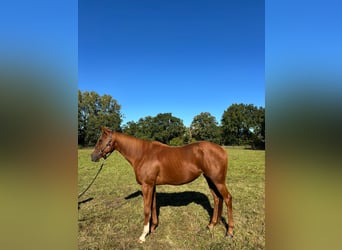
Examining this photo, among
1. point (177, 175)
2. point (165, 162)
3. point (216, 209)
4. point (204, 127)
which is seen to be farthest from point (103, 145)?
point (204, 127)

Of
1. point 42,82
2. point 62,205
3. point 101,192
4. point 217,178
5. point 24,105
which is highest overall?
point 42,82

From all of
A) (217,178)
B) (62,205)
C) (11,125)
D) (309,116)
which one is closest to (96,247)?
(217,178)

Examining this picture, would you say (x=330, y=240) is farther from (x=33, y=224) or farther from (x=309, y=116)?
(x=33, y=224)

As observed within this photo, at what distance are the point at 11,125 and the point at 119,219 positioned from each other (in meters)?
4.85

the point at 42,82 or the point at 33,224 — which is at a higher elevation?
the point at 42,82

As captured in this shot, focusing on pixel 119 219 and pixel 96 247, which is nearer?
pixel 96 247

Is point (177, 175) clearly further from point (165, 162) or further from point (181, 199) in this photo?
point (181, 199)

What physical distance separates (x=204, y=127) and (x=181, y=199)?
140 feet

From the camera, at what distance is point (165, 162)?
14.4 feet

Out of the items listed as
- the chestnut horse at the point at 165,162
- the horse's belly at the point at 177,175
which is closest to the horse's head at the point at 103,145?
the chestnut horse at the point at 165,162

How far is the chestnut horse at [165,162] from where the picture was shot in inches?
168

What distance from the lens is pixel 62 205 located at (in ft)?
3.97

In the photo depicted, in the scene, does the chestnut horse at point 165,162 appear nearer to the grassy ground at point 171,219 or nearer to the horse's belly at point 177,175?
the horse's belly at point 177,175

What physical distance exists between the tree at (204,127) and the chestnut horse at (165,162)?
37.3 metres
